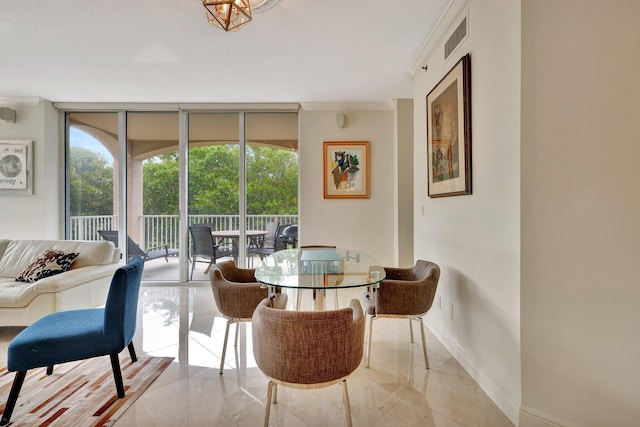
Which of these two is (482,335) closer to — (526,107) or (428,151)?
(526,107)

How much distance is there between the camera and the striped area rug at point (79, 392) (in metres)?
1.62

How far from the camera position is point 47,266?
2.81 metres

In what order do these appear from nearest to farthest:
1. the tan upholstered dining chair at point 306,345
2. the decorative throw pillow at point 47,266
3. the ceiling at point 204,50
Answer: the tan upholstered dining chair at point 306,345 < the ceiling at point 204,50 < the decorative throw pillow at point 47,266

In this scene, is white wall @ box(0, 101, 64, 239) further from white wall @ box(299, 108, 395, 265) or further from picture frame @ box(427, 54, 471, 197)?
picture frame @ box(427, 54, 471, 197)

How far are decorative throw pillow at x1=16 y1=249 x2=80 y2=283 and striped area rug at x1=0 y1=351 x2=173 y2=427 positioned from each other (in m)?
0.92

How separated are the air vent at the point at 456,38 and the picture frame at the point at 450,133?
0.56 feet

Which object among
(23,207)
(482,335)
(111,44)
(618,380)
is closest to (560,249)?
(618,380)

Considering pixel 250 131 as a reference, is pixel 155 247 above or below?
below

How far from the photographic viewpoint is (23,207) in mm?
4020

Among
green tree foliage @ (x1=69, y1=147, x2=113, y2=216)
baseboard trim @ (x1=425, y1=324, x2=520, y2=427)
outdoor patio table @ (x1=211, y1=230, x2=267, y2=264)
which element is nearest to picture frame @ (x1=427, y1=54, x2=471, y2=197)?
baseboard trim @ (x1=425, y1=324, x2=520, y2=427)

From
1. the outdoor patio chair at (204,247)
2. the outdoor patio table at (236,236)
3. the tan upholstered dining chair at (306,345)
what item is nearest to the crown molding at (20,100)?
the outdoor patio chair at (204,247)

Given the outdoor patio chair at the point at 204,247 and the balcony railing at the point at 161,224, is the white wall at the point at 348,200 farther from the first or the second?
the outdoor patio chair at the point at 204,247

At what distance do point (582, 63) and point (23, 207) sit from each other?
595cm

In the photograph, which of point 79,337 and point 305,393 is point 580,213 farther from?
point 79,337
